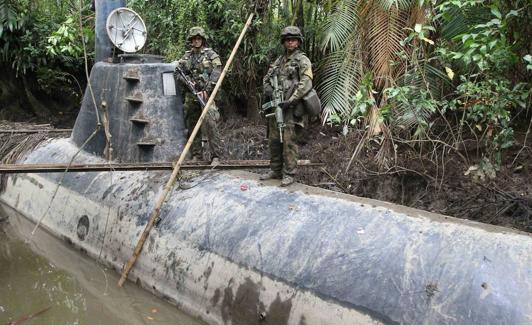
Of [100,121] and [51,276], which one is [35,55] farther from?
[51,276]

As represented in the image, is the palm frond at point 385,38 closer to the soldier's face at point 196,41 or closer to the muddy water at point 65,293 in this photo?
the soldier's face at point 196,41

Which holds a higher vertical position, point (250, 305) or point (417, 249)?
point (417, 249)

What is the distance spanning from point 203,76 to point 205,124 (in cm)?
73

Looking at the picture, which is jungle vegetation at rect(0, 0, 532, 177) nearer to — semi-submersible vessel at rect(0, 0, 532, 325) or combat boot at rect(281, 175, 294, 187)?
combat boot at rect(281, 175, 294, 187)

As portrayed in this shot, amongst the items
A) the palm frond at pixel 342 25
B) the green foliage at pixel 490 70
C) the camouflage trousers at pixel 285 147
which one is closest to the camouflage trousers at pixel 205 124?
the camouflage trousers at pixel 285 147

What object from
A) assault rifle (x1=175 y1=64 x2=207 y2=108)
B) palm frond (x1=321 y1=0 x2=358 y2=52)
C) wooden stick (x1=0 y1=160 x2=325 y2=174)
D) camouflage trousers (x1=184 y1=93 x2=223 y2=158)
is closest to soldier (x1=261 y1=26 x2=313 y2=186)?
wooden stick (x1=0 y1=160 x2=325 y2=174)

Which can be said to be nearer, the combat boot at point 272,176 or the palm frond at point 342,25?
the combat boot at point 272,176

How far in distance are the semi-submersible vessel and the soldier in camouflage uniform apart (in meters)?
0.58

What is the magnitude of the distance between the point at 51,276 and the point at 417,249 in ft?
17.6

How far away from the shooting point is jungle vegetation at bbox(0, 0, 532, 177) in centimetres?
646

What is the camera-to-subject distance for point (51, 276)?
7.56m

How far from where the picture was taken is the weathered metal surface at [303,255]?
4.18m

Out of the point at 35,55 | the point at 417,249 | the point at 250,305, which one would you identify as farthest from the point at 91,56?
the point at 417,249

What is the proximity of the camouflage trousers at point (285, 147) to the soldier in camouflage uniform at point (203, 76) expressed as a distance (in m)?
1.35
